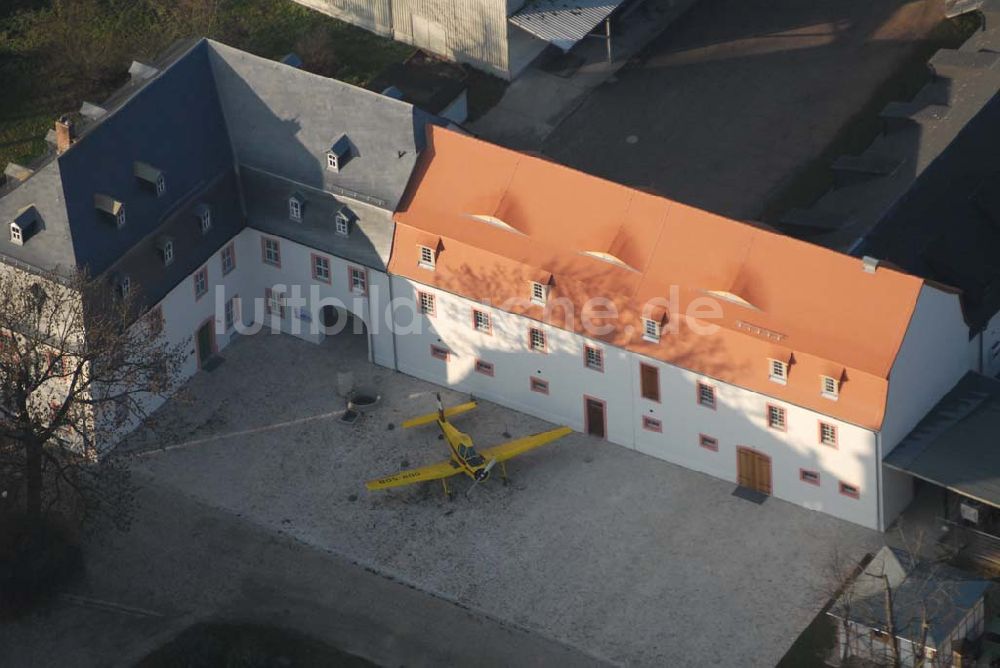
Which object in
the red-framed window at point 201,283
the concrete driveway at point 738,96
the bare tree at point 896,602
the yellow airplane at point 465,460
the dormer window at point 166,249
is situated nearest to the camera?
the bare tree at point 896,602

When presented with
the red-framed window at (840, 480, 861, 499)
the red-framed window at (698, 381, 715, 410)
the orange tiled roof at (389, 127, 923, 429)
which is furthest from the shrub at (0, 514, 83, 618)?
the red-framed window at (840, 480, 861, 499)

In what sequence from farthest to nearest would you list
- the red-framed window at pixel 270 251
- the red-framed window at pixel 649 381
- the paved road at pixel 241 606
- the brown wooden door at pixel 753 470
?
1. the red-framed window at pixel 270 251
2. the red-framed window at pixel 649 381
3. the brown wooden door at pixel 753 470
4. the paved road at pixel 241 606

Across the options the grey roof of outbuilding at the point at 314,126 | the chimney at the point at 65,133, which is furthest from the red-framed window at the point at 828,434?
the chimney at the point at 65,133

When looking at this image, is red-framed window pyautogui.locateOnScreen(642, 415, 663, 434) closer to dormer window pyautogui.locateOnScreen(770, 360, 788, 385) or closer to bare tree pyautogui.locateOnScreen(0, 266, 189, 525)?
dormer window pyautogui.locateOnScreen(770, 360, 788, 385)

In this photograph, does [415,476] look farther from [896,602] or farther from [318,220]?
[896,602]

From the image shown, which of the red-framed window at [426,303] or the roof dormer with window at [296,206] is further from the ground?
the roof dormer with window at [296,206]

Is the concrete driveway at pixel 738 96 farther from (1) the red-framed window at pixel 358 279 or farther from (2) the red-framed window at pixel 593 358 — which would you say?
(2) the red-framed window at pixel 593 358

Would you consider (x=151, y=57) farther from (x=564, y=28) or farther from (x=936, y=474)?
(x=936, y=474)
